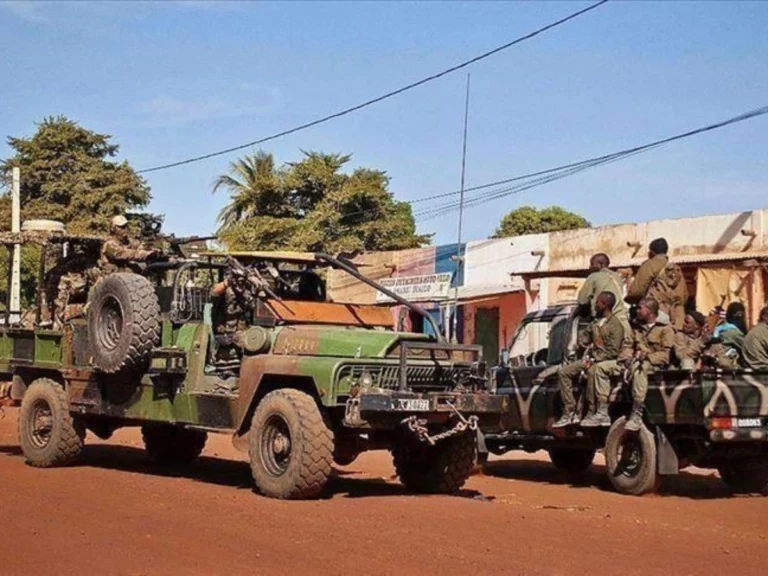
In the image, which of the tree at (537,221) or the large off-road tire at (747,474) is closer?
the large off-road tire at (747,474)

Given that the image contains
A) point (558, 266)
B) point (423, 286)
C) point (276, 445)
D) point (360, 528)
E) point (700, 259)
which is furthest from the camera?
point (423, 286)

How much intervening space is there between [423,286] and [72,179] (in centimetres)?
1419

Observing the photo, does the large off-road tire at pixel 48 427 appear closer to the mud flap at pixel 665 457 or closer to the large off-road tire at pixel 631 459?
the large off-road tire at pixel 631 459

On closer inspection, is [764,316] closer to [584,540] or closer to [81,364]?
[584,540]

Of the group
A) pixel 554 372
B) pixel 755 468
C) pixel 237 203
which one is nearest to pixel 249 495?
pixel 554 372

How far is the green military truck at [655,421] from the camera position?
11.4m

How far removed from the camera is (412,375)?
10828 mm

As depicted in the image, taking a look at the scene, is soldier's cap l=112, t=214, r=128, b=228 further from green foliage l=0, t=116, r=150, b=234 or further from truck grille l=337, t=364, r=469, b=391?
green foliage l=0, t=116, r=150, b=234

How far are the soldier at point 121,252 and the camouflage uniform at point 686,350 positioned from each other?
567 centimetres

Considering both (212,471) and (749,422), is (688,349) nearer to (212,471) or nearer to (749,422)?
(749,422)

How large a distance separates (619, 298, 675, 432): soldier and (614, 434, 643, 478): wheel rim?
0.65 ft

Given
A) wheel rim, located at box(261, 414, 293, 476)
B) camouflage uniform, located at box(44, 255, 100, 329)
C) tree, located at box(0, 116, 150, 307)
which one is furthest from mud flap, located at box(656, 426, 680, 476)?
tree, located at box(0, 116, 150, 307)

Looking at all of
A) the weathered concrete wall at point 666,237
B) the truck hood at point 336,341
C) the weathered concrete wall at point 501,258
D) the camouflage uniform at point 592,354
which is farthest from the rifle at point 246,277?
the weathered concrete wall at point 501,258

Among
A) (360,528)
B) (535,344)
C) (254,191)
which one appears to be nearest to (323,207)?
(254,191)
